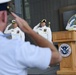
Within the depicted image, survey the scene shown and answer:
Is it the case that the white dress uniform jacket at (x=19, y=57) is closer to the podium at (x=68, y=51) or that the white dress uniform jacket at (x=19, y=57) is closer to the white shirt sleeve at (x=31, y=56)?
the white shirt sleeve at (x=31, y=56)

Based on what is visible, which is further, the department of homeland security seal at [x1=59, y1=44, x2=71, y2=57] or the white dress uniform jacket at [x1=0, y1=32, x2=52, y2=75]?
the department of homeland security seal at [x1=59, y1=44, x2=71, y2=57]

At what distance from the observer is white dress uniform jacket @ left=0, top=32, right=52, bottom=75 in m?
0.75

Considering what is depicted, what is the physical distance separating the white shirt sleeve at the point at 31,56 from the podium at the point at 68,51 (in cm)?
354

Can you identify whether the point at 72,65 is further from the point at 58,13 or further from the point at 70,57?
the point at 58,13

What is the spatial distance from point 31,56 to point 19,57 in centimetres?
4

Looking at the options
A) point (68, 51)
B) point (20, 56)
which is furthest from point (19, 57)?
point (68, 51)

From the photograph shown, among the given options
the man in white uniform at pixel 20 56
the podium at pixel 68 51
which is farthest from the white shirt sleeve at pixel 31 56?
the podium at pixel 68 51

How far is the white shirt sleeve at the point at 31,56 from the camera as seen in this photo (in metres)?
0.75

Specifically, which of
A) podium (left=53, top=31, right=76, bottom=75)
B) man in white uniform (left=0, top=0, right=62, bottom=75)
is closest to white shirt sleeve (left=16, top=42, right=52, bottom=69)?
man in white uniform (left=0, top=0, right=62, bottom=75)

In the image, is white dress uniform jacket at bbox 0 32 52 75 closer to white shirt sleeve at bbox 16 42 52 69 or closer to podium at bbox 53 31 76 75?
white shirt sleeve at bbox 16 42 52 69

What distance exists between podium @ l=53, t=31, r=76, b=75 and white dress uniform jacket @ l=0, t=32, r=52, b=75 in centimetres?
355

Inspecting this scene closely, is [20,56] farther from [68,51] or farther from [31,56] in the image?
[68,51]

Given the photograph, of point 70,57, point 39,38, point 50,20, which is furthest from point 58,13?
point 39,38

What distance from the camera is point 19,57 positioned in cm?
75
